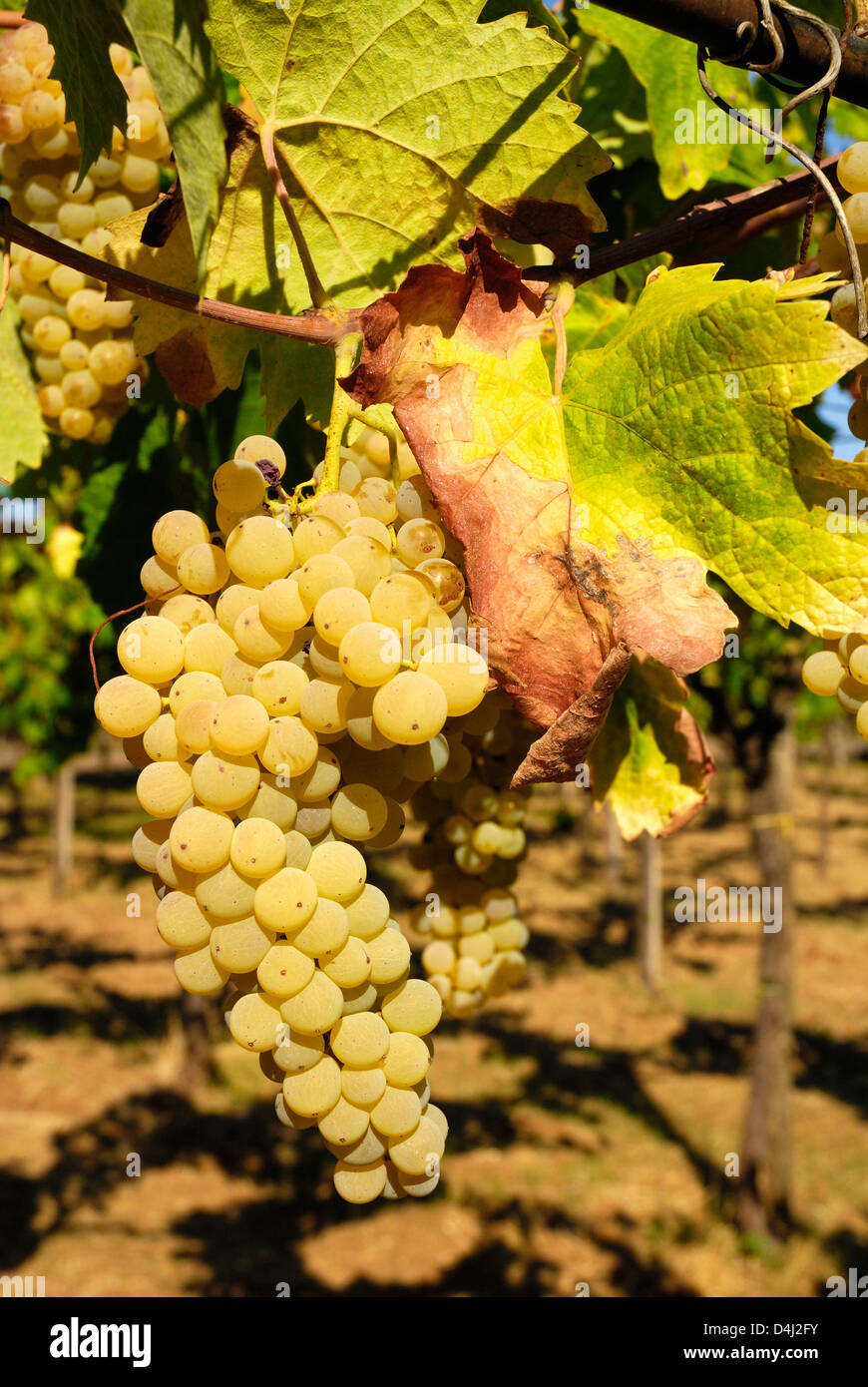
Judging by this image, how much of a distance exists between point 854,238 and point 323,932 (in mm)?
565

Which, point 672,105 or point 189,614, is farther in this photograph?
point 672,105

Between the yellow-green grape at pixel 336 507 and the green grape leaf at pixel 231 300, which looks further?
the green grape leaf at pixel 231 300

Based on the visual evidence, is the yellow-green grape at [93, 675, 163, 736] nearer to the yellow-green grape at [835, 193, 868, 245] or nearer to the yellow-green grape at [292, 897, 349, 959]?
the yellow-green grape at [292, 897, 349, 959]

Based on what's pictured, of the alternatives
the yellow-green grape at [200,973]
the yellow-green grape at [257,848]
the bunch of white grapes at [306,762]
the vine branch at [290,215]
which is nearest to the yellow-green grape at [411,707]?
the bunch of white grapes at [306,762]

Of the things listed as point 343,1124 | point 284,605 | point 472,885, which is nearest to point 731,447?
point 284,605

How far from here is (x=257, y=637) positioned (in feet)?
2.29

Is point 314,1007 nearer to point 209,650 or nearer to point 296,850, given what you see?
point 296,850

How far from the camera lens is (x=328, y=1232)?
258 inches

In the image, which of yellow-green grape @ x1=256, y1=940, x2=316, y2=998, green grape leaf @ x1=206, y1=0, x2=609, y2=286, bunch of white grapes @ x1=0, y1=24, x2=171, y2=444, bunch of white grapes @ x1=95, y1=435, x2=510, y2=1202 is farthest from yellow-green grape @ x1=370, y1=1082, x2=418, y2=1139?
bunch of white grapes @ x1=0, y1=24, x2=171, y2=444

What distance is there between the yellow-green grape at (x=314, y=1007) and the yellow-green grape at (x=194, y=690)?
193mm

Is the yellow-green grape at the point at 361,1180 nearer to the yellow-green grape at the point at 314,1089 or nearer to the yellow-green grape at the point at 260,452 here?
the yellow-green grape at the point at 314,1089

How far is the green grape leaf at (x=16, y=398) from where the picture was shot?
1.20m

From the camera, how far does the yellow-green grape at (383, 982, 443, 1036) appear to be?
738 mm

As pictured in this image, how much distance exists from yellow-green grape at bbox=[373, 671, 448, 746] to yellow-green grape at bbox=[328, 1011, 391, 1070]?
7.8 inches
